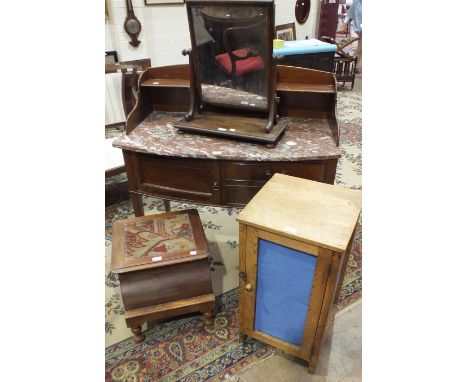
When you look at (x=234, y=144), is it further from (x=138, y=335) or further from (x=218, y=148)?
(x=138, y=335)

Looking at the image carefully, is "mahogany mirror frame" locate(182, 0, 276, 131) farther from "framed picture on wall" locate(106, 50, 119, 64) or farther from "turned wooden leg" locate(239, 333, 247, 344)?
"framed picture on wall" locate(106, 50, 119, 64)

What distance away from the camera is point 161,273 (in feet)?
4.76

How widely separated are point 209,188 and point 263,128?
368mm

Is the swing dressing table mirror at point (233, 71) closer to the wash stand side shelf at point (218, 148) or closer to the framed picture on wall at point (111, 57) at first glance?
the wash stand side shelf at point (218, 148)

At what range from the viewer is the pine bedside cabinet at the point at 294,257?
3.58 ft

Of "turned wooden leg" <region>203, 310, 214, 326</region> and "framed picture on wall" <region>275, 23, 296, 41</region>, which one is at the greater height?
"framed picture on wall" <region>275, 23, 296, 41</region>

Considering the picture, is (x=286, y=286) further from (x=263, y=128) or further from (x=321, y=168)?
(x=263, y=128)

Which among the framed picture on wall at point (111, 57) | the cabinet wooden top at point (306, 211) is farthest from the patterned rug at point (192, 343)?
the framed picture on wall at point (111, 57)

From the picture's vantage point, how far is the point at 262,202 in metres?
1.22

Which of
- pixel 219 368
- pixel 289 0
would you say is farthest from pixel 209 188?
pixel 289 0

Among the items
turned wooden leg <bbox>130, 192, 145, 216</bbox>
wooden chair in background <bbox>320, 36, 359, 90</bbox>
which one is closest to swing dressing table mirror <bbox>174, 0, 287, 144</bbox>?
turned wooden leg <bbox>130, 192, 145, 216</bbox>

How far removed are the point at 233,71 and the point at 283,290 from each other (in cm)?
97

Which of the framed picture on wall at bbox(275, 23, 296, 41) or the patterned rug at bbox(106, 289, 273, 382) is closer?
the patterned rug at bbox(106, 289, 273, 382)

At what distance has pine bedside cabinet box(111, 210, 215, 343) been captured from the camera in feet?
4.69
